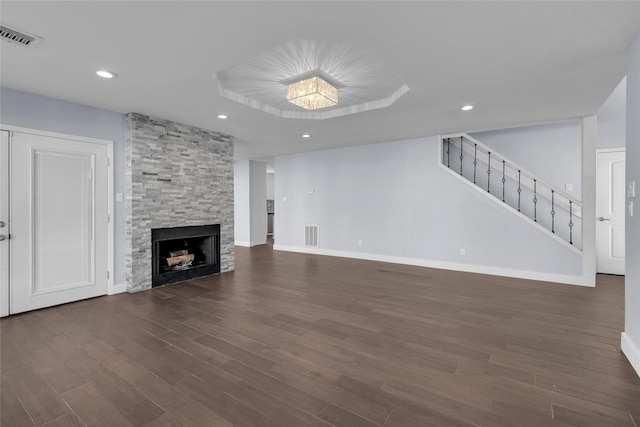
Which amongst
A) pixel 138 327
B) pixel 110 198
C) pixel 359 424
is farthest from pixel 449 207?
pixel 110 198

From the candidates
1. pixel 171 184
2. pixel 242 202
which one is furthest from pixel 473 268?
pixel 242 202

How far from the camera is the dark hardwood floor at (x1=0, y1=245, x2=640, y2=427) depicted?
174cm

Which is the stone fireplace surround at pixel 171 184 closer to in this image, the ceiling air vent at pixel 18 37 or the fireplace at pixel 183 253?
the fireplace at pixel 183 253

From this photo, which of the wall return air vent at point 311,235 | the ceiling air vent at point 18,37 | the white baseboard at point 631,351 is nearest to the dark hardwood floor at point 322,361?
the white baseboard at point 631,351

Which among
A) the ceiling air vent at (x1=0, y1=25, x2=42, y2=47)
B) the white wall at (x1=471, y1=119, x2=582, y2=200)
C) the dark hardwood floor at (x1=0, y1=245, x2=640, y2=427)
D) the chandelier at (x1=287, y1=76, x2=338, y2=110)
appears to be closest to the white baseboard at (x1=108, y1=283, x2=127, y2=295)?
the dark hardwood floor at (x1=0, y1=245, x2=640, y2=427)

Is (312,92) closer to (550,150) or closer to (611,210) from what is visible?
(550,150)

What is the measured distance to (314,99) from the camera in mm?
3428

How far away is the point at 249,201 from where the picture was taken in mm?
8688

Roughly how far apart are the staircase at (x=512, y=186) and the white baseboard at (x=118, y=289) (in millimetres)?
5925

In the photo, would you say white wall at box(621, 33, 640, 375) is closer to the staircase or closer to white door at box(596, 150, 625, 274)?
the staircase

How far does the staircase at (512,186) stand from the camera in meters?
5.48

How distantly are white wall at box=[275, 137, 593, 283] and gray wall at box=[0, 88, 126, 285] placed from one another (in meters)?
4.23

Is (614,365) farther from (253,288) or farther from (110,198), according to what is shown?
(110,198)

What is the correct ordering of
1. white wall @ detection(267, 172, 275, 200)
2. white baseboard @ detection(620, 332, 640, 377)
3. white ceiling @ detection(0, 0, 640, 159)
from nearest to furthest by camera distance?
white ceiling @ detection(0, 0, 640, 159) < white baseboard @ detection(620, 332, 640, 377) < white wall @ detection(267, 172, 275, 200)
